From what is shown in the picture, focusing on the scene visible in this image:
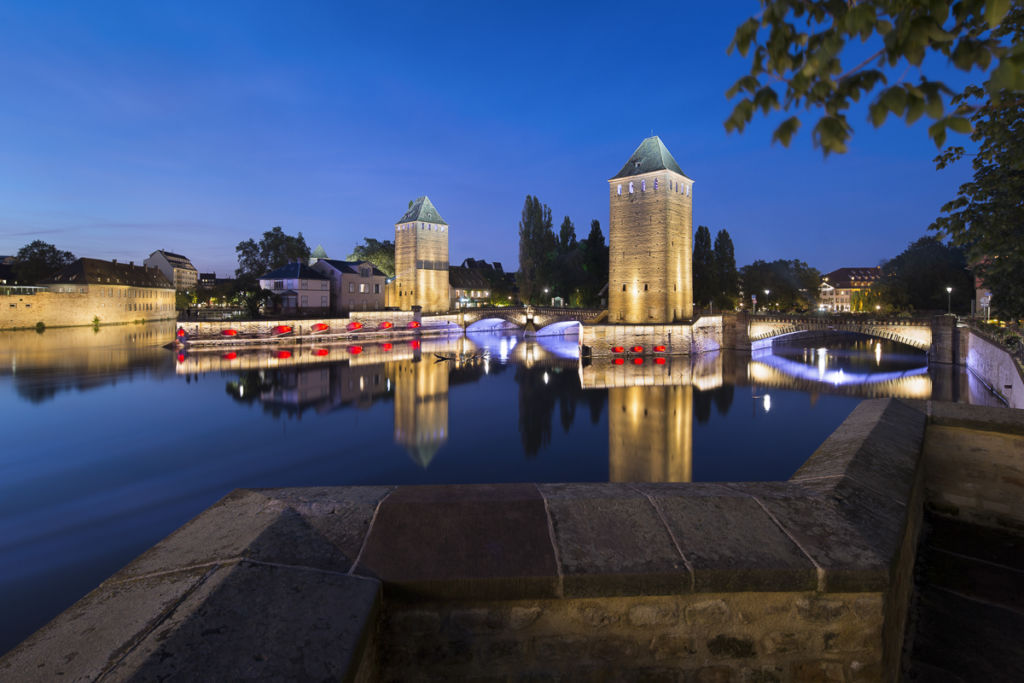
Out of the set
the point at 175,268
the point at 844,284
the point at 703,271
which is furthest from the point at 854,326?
the point at 844,284

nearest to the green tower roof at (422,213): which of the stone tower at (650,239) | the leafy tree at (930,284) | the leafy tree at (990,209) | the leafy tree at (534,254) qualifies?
the leafy tree at (534,254)

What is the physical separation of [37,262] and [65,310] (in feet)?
28.3

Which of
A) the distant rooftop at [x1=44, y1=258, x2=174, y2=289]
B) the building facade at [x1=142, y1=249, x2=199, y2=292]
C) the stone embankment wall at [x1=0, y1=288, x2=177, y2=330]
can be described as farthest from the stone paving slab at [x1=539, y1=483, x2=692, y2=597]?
the building facade at [x1=142, y1=249, x2=199, y2=292]

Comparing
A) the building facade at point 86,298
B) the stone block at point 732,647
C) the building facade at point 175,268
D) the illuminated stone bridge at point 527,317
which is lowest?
the stone block at point 732,647

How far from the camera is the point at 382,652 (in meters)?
1.94

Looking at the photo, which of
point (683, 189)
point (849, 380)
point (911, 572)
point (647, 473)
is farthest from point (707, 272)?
point (911, 572)

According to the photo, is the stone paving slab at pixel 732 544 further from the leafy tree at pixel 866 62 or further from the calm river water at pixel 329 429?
the calm river water at pixel 329 429

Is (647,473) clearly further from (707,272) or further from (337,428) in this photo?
(707,272)

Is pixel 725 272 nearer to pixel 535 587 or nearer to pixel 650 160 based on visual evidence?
pixel 650 160

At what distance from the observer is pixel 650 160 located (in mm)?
36625

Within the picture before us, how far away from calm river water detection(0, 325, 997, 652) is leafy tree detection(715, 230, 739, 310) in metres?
20.3

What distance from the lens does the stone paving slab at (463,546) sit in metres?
1.92

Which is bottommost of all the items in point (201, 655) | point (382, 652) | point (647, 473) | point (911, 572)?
point (647, 473)

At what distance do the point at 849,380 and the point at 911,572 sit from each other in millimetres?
29120
